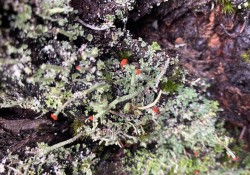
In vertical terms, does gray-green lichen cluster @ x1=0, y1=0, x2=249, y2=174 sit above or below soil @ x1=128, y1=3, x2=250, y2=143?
below

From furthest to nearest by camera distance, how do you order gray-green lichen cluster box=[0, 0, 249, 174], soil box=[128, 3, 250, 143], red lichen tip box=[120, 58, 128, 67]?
soil box=[128, 3, 250, 143] → red lichen tip box=[120, 58, 128, 67] → gray-green lichen cluster box=[0, 0, 249, 174]

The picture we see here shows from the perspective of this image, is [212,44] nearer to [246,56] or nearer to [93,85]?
[246,56]

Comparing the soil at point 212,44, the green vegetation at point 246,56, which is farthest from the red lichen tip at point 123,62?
the green vegetation at point 246,56

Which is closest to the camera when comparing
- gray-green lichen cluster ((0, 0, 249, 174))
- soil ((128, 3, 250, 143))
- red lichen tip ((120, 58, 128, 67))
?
gray-green lichen cluster ((0, 0, 249, 174))

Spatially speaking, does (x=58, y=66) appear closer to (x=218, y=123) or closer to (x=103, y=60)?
(x=103, y=60)

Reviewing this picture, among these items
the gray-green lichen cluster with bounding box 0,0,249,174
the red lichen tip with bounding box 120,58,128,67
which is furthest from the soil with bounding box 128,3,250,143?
the red lichen tip with bounding box 120,58,128,67

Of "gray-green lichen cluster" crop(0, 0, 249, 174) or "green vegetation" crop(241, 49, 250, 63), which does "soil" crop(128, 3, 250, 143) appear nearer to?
"green vegetation" crop(241, 49, 250, 63)

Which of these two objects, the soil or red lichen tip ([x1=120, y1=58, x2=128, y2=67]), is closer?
red lichen tip ([x1=120, y1=58, x2=128, y2=67])

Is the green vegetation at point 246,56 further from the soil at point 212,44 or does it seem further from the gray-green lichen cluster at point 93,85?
the gray-green lichen cluster at point 93,85

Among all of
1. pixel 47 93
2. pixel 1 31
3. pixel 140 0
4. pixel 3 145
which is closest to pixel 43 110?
pixel 47 93

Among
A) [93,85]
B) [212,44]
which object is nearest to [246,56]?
[212,44]
